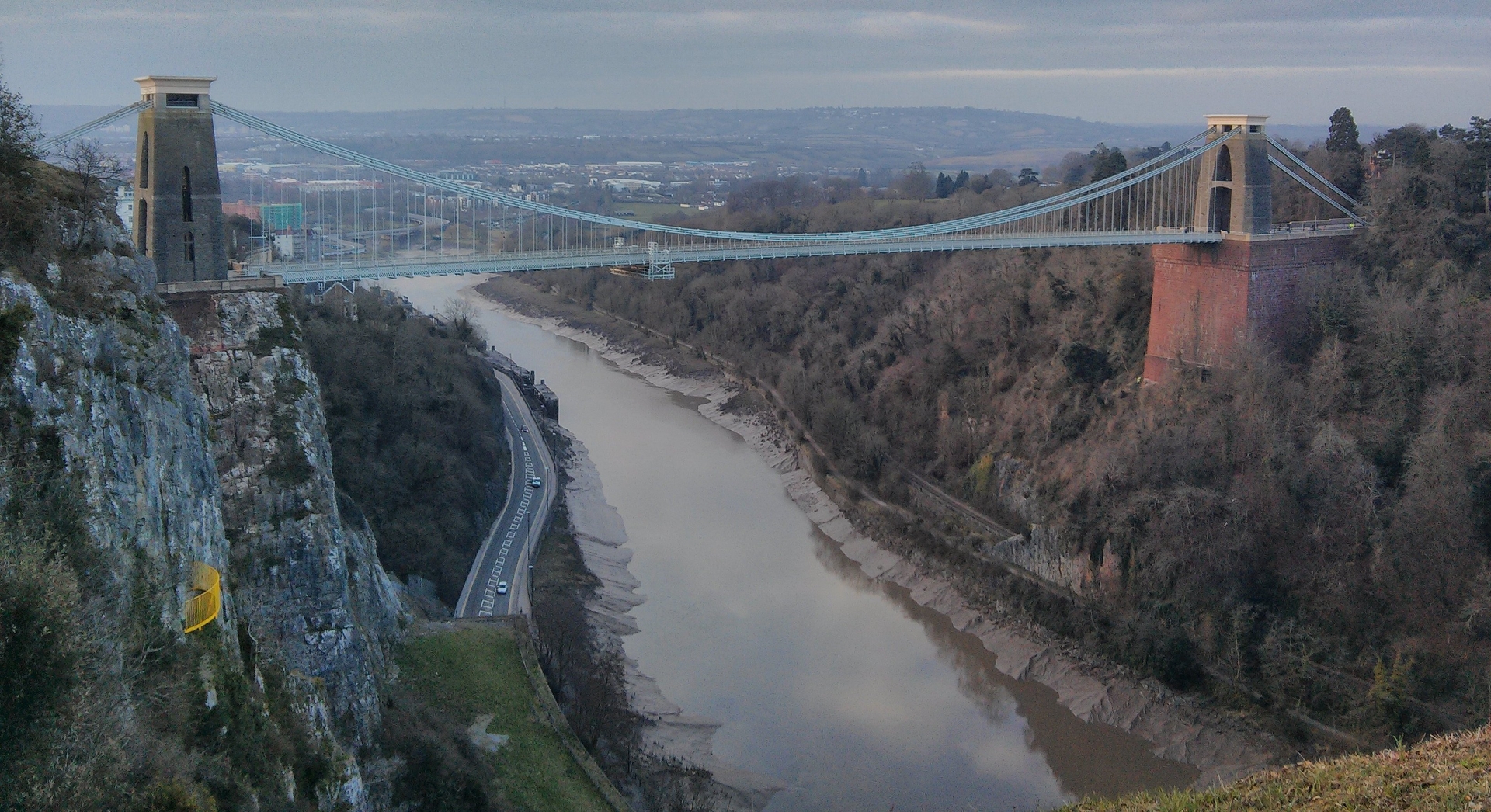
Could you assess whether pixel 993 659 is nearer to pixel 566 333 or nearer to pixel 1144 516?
pixel 1144 516

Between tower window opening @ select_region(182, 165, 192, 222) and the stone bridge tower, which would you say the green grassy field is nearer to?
the stone bridge tower

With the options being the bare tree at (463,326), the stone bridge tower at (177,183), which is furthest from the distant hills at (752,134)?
the stone bridge tower at (177,183)

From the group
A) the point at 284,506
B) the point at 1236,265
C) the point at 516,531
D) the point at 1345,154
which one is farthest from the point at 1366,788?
the point at 1345,154

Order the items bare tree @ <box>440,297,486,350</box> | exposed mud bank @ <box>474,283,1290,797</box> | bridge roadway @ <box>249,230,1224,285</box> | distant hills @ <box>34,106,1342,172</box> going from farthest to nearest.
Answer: distant hills @ <box>34,106,1342,172</box>, bare tree @ <box>440,297,486,350</box>, bridge roadway @ <box>249,230,1224,285</box>, exposed mud bank @ <box>474,283,1290,797</box>

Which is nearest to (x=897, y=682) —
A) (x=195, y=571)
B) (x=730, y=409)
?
(x=195, y=571)

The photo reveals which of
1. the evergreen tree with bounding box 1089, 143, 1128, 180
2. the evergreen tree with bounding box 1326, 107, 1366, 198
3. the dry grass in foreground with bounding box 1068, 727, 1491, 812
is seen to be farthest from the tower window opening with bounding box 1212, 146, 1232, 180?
the dry grass in foreground with bounding box 1068, 727, 1491, 812

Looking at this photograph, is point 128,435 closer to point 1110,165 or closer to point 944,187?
point 1110,165
